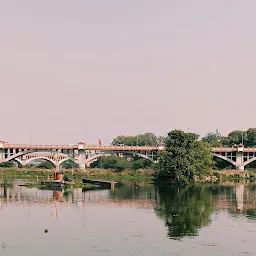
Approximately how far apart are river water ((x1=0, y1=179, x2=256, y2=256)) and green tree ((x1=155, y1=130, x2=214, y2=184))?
68.3ft

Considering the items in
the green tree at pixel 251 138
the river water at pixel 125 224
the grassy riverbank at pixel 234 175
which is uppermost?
the green tree at pixel 251 138

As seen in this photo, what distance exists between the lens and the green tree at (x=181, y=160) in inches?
3748

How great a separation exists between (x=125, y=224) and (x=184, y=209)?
13.1 m

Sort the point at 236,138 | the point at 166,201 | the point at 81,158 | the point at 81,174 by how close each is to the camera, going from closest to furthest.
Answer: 1. the point at 166,201
2. the point at 81,174
3. the point at 81,158
4. the point at 236,138

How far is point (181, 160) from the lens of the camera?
9444 cm

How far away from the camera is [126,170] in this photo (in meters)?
134

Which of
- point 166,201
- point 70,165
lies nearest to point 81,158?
point 70,165

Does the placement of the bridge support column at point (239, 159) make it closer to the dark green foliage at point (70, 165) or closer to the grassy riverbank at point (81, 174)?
the grassy riverbank at point (81, 174)

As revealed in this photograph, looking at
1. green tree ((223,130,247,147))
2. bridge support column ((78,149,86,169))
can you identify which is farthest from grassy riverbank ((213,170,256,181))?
bridge support column ((78,149,86,169))

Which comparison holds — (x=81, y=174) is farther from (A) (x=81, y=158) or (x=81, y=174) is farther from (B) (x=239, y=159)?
(B) (x=239, y=159)

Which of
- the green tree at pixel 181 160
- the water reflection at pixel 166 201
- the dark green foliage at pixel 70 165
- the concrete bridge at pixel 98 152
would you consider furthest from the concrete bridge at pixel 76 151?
the water reflection at pixel 166 201

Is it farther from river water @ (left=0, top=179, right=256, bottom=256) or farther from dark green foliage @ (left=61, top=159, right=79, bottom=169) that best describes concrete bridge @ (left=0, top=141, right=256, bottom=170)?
river water @ (left=0, top=179, right=256, bottom=256)

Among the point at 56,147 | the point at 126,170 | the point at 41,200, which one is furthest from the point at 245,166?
the point at 41,200

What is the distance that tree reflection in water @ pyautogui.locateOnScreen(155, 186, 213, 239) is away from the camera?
4522 centimetres
